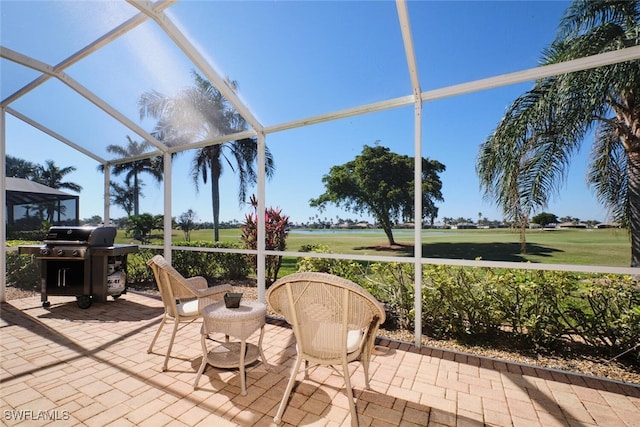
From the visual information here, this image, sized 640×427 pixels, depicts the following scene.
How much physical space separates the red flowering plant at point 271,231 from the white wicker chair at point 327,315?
12.1 feet

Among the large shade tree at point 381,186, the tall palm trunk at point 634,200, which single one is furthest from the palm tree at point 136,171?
the tall palm trunk at point 634,200

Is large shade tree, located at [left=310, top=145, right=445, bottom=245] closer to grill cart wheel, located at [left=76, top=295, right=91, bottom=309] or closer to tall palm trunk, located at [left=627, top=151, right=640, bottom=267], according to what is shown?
tall palm trunk, located at [left=627, top=151, right=640, bottom=267]

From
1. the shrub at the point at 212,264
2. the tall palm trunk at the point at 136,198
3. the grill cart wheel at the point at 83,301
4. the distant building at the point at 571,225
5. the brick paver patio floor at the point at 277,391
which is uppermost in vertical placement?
the tall palm trunk at the point at 136,198

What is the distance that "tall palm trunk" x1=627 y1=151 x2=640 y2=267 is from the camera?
2768 millimetres

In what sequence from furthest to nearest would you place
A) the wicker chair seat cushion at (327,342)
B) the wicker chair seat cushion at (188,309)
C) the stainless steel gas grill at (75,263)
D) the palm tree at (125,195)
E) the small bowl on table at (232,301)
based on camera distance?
the palm tree at (125,195) → the stainless steel gas grill at (75,263) → the wicker chair seat cushion at (188,309) → the small bowl on table at (232,301) → the wicker chair seat cushion at (327,342)

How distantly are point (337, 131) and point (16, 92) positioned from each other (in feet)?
17.0

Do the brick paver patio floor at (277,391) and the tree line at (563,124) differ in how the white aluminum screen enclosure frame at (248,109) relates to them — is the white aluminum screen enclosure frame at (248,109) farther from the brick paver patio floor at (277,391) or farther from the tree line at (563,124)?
the brick paver patio floor at (277,391)

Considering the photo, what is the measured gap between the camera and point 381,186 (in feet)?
17.5

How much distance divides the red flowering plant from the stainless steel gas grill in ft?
7.42

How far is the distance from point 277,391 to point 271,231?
3.65 m

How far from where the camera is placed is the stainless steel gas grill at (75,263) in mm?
4461

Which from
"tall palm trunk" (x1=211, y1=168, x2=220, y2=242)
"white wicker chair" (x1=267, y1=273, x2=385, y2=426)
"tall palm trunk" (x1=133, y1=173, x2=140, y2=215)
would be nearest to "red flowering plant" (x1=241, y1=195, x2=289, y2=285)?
"tall palm trunk" (x1=211, y1=168, x2=220, y2=242)

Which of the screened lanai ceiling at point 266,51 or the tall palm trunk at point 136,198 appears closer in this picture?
the screened lanai ceiling at point 266,51

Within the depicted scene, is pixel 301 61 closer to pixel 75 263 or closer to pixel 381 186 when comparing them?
pixel 381 186
